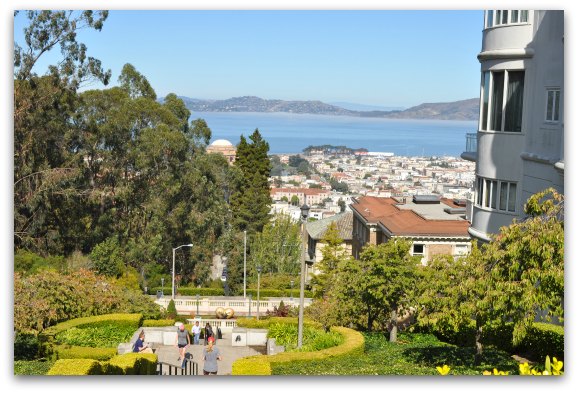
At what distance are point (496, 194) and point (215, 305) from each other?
1810 centimetres

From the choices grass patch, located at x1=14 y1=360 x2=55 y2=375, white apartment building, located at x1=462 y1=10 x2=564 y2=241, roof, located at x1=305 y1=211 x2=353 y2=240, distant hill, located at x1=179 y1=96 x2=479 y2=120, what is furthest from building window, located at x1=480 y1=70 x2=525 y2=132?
roof, located at x1=305 y1=211 x2=353 y2=240

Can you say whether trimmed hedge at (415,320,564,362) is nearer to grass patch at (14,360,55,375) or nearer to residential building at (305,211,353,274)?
grass patch at (14,360,55,375)

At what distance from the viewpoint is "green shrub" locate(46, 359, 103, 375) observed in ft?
31.0

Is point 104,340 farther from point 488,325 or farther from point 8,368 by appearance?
point 488,325

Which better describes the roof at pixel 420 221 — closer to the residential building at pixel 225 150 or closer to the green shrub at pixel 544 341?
the green shrub at pixel 544 341

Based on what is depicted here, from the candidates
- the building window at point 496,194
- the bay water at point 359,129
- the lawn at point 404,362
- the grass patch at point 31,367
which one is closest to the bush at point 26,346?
the grass patch at point 31,367

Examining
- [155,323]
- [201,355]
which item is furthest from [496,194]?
[155,323]

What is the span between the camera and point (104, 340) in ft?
47.9

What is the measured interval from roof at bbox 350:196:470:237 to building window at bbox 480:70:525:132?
9367 millimetres

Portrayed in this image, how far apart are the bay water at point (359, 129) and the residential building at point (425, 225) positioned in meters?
5.60

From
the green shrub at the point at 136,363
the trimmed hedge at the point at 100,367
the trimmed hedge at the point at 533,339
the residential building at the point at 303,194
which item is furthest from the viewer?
the residential building at the point at 303,194

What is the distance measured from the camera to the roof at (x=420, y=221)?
2298 cm

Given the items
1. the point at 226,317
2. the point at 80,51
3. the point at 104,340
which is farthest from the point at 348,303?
the point at 226,317

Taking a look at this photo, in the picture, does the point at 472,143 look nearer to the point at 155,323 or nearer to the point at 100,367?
the point at 100,367
